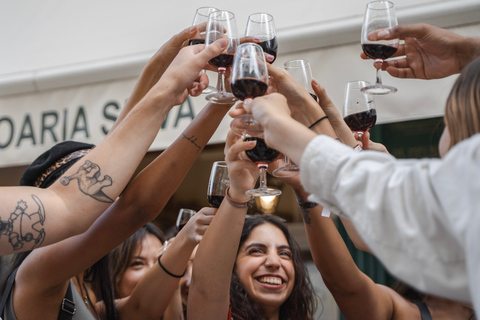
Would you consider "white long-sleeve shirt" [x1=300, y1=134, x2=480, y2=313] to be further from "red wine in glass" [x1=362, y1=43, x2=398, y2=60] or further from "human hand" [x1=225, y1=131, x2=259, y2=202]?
"red wine in glass" [x1=362, y1=43, x2=398, y2=60]

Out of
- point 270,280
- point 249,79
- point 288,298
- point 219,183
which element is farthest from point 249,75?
point 288,298

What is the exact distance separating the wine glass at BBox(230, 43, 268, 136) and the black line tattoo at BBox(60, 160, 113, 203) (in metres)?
0.46

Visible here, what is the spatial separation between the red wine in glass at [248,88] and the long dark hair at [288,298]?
4.19 ft

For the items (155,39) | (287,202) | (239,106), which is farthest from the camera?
(287,202)

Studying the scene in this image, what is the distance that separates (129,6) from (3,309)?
2514 mm

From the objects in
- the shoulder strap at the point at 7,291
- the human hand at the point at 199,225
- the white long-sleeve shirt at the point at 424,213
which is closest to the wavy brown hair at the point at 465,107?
the white long-sleeve shirt at the point at 424,213

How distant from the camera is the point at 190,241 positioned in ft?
7.81

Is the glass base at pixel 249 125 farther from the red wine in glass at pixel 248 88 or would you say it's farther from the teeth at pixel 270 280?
the teeth at pixel 270 280

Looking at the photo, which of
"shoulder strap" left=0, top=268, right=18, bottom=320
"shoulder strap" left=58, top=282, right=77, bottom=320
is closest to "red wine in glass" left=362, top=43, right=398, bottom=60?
"shoulder strap" left=58, top=282, right=77, bottom=320

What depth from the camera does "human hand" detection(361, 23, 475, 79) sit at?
1947 millimetres

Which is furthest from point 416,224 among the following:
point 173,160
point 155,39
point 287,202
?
point 287,202

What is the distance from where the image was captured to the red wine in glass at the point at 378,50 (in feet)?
6.44

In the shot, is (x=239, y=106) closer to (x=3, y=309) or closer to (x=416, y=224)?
(x=416, y=224)

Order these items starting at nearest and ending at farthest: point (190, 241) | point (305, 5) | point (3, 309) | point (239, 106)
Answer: point (239, 106)
point (3, 309)
point (190, 241)
point (305, 5)
